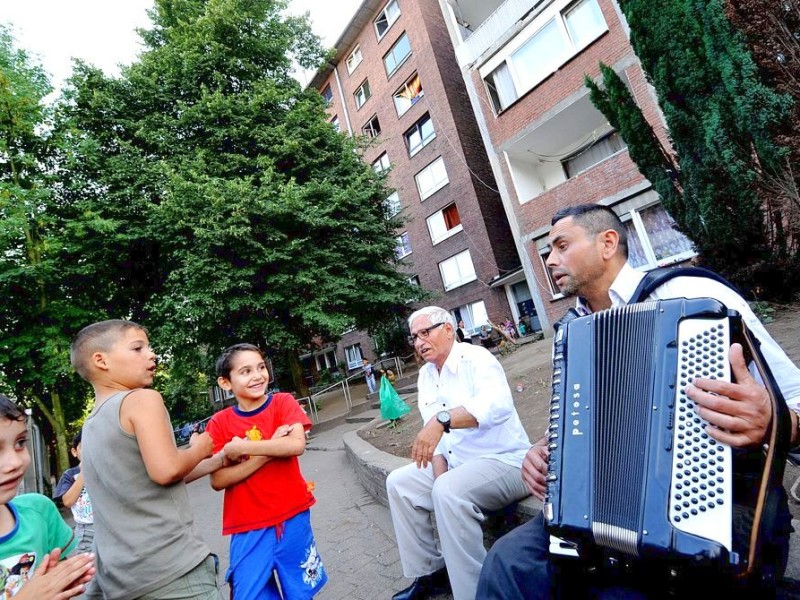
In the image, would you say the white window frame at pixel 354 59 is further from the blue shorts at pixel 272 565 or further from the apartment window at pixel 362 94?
the blue shorts at pixel 272 565

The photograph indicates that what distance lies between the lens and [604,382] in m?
1.64

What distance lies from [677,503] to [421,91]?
844 inches

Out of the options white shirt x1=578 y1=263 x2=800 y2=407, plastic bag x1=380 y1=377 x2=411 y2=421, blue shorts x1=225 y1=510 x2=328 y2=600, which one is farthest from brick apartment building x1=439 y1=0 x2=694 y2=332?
blue shorts x1=225 y1=510 x2=328 y2=600

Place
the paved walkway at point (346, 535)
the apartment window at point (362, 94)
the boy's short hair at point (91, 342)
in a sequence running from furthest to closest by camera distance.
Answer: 1. the apartment window at point (362, 94)
2. the paved walkway at point (346, 535)
3. the boy's short hair at point (91, 342)

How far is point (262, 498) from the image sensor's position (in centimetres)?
223

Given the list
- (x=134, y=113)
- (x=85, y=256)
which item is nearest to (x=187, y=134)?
(x=134, y=113)

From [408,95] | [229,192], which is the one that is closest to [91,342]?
[229,192]

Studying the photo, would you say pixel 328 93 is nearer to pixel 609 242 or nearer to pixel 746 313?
pixel 609 242

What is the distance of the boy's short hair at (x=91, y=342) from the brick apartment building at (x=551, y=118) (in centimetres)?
1214

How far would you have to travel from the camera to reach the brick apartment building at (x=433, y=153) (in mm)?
18516

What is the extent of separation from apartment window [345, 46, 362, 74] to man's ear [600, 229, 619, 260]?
2455cm

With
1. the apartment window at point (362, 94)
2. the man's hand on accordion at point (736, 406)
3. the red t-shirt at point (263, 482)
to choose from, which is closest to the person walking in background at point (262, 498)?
the red t-shirt at point (263, 482)

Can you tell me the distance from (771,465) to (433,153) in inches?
786

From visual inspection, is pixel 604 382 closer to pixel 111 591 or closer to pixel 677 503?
pixel 677 503
